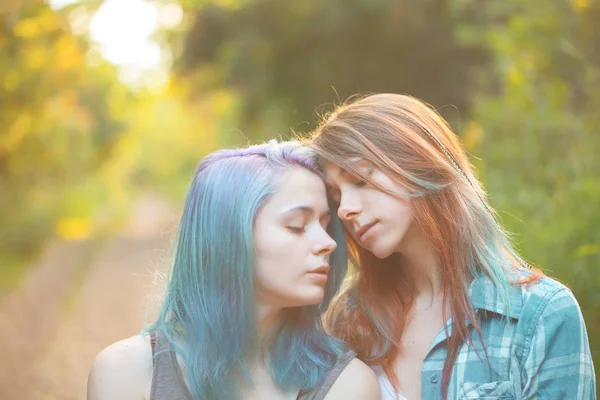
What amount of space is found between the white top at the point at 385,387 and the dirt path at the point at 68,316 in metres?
0.92

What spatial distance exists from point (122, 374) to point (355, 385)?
2.67 feet

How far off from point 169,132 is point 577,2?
6095cm

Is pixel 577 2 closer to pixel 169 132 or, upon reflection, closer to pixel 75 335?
pixel 75 335

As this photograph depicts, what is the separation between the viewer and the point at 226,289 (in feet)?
9.16

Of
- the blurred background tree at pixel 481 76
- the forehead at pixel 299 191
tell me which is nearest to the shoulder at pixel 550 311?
the forehead at pixel 299 191

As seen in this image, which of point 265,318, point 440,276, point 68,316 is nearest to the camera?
point 265,318

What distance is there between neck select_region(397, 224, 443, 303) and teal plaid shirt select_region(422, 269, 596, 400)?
0.19 m

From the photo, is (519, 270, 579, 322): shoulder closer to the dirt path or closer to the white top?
the white top

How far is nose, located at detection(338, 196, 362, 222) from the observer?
9.40 feet

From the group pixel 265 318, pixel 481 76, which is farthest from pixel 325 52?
pixel 265 318

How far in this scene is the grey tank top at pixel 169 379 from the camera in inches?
105

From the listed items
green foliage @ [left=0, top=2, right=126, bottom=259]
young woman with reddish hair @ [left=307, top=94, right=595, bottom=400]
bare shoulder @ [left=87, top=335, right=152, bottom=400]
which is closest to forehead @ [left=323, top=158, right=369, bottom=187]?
young woman with reddish hair @ [left=307, top=94, right=595, bottom=400]

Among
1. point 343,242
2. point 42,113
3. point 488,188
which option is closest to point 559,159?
point 488,188

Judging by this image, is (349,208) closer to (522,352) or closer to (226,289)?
(226,289)
